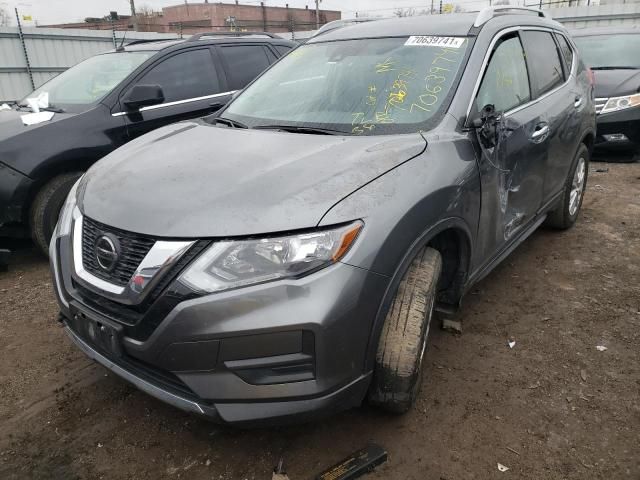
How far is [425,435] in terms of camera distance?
223 cm

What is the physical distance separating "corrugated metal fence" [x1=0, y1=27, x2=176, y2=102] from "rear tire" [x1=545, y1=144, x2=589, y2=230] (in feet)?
33.6

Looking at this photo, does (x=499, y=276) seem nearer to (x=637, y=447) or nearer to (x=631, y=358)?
(x=631, y=358)

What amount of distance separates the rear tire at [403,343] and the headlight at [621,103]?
6012mm

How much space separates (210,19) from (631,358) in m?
50.6

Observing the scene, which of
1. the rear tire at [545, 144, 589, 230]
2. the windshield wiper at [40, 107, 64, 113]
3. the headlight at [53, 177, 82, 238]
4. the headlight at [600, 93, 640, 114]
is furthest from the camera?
the headlight at [600, 93, 640, 114]

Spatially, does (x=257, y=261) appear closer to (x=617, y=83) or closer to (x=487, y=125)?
(x=487, y=125)

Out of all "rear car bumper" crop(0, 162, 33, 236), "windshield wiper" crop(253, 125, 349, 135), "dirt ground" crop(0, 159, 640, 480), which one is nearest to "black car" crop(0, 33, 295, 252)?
"rear car bumper" crop(0, 162, 33, 236)

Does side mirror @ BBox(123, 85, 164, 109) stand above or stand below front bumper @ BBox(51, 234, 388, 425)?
above

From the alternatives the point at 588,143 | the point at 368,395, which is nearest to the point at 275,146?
the point at 368,395

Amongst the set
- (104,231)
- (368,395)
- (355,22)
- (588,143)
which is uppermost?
(355,22)

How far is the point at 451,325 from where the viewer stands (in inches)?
121

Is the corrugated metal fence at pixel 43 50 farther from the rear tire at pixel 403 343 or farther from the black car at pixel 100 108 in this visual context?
the rear tire at pixel 403 343

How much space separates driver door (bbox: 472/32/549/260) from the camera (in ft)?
8.63

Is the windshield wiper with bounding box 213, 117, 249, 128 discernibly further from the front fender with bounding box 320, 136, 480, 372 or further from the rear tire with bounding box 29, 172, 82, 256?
the rear tire with bounding box 29, 172, 82, 256
